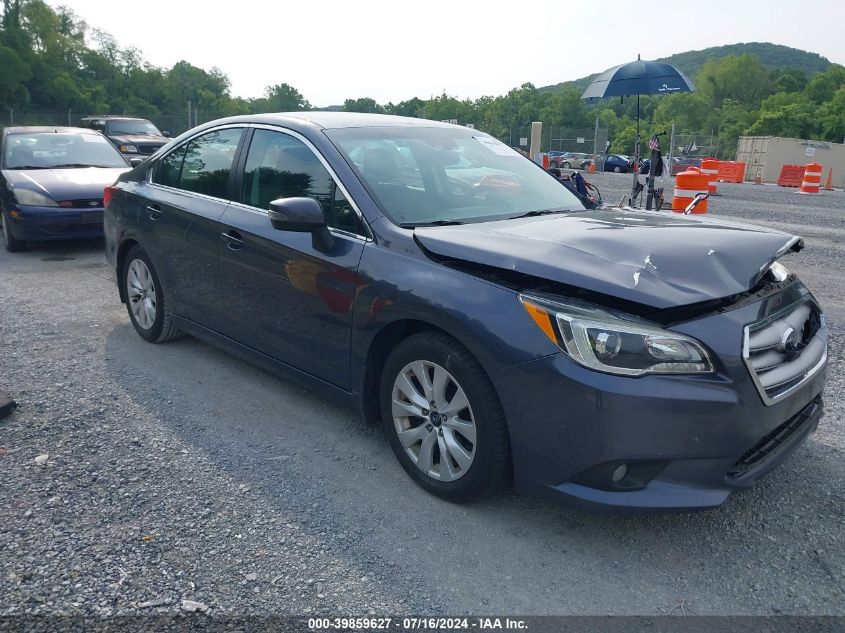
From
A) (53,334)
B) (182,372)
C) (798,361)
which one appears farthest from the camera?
(53,334)

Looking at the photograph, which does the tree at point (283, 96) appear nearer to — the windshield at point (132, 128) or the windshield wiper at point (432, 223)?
the windshield at point (132, 128)

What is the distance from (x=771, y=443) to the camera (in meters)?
2.81

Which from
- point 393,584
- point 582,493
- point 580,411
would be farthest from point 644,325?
point 393,584

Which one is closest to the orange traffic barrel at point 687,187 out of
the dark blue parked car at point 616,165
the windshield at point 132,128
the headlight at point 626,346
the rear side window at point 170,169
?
the rear side window at point 170,169

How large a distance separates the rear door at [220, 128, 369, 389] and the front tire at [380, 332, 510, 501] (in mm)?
383

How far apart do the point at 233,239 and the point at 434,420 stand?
5.97 ft

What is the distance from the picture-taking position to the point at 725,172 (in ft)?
101

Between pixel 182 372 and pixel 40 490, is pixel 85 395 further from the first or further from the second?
pixel 40 490

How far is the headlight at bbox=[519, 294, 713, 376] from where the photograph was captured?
101 inches

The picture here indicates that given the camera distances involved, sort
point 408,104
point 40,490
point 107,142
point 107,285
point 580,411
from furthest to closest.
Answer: point 408,104
point 107,142
point 107,285
point 40,490
point 580,411

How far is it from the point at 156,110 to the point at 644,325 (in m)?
79.1

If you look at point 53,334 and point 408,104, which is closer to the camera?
point 53,334

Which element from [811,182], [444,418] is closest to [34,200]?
[444,418]

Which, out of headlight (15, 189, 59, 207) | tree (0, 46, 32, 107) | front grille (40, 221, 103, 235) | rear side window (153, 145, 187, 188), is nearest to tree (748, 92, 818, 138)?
tree (0, 46, 32, 107)
